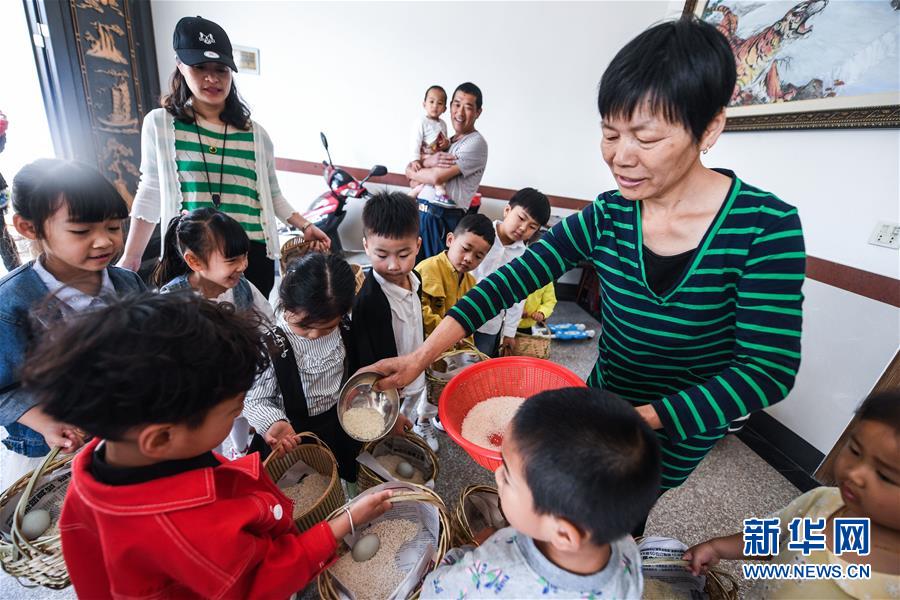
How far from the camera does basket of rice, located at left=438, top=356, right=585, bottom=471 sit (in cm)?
104

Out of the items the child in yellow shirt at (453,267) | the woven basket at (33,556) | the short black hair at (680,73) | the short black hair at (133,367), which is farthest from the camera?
the child in yellow shirt at (453,267)

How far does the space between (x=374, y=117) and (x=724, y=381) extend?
365 centimetres

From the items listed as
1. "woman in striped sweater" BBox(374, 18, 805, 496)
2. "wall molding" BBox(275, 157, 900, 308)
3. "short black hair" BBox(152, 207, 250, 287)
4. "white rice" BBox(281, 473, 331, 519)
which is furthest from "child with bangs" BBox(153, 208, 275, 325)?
"wall molding" BBox(275, 157, 900, 308)

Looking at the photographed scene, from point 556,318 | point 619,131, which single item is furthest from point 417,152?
point 619,131

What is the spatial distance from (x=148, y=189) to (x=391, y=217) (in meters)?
1.02

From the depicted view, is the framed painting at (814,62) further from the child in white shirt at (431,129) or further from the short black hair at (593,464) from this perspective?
the short black hair at (593,464)

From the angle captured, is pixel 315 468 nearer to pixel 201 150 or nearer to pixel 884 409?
pixel 201 150

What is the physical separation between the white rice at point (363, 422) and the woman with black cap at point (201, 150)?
1072 mm

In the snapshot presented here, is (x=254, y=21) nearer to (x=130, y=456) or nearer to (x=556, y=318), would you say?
(x=556, y=318)

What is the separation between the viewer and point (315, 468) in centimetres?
134

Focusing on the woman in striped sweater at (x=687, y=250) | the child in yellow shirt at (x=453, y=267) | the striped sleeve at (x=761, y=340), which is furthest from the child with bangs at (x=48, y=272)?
the striped sleeve at (x=761, y=340)

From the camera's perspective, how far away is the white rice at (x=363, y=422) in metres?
1.07

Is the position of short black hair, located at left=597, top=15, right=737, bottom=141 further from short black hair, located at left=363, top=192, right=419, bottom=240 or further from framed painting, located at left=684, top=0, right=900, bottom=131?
framed painting, located at left=684, top=0, right=900, bottom=131

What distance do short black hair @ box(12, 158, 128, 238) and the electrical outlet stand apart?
2913 mm
